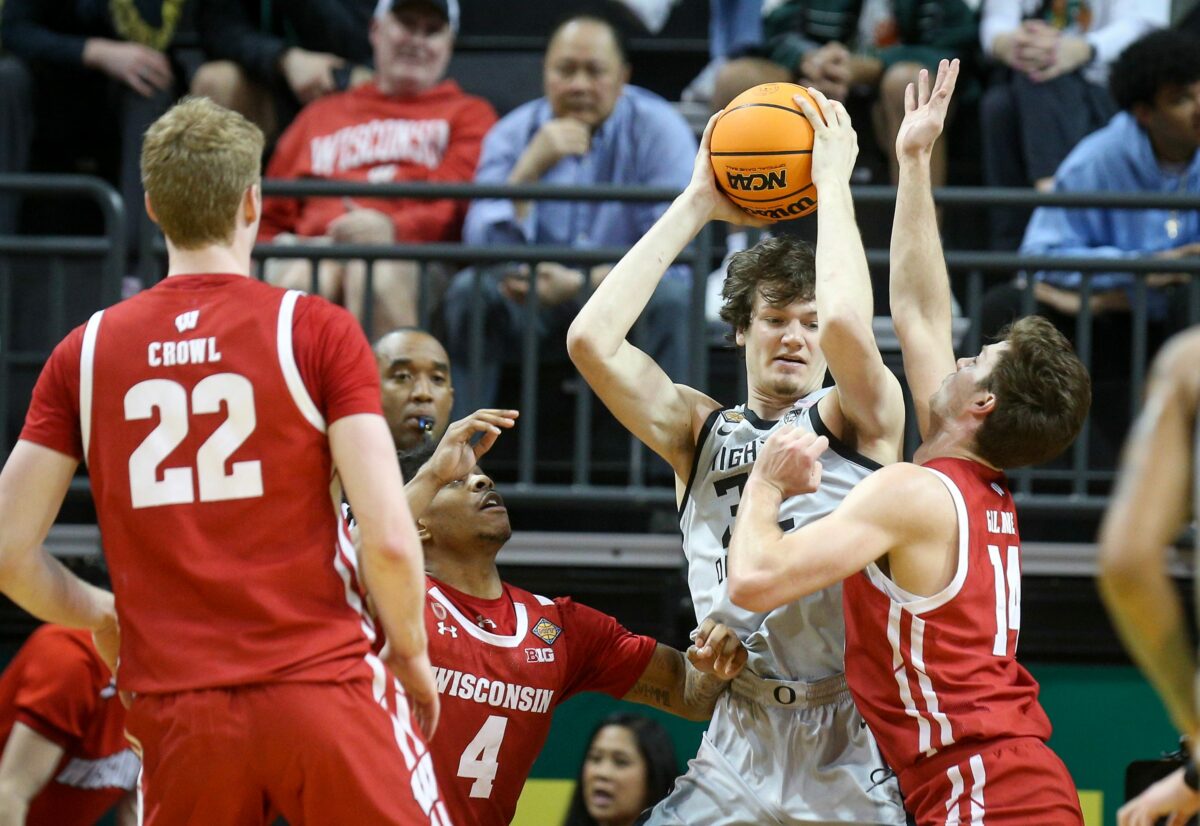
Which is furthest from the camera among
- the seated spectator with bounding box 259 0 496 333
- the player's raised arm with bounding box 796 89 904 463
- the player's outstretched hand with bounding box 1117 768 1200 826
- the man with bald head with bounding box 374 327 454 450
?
the seated spectator with bounding box 259 0 496 333

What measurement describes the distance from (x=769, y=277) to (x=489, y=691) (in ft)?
4.46

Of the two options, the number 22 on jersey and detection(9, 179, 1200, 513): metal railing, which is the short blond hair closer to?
the number 22 on jersey

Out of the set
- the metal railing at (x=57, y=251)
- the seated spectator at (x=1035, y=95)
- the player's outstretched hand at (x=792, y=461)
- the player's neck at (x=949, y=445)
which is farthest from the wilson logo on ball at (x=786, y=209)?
the seated spectator at (x=1035, y=95)

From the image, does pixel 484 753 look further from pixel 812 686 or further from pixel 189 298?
pixel 189 298

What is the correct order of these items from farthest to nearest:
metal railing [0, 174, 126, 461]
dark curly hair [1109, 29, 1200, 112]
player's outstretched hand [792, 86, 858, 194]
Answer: dark curly hair [1109, 29, 1200, 112], metal railing [0, 174, 126, 461], player's outstretched hand [792, 86, 858, 194]

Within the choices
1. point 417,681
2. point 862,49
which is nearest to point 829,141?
point 417,681

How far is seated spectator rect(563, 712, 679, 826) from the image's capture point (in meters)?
5.89

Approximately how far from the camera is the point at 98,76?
319 inches

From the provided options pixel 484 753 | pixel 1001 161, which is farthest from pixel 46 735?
pixel 1001 161

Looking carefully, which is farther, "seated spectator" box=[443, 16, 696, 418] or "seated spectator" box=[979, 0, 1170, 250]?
"seated spectator" box=[979, 0, 1170, 250]

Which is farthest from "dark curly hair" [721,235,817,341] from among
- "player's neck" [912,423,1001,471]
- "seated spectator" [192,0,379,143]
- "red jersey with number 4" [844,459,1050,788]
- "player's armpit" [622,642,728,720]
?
"seated spectator" [192,0,379,143]

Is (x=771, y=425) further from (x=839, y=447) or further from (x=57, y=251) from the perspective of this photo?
(x=57, y=251)

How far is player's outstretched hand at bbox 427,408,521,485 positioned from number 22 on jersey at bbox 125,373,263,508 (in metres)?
0.80

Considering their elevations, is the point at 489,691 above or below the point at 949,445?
below
